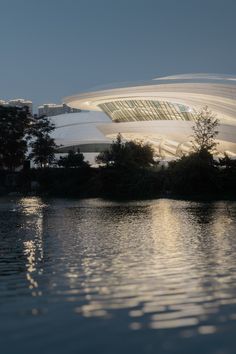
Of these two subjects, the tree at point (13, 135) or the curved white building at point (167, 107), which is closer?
the curved white building at point (167, 107)

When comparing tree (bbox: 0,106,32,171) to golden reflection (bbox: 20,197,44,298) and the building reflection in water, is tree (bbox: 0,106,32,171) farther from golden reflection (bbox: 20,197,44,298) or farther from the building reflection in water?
the building reflection in water

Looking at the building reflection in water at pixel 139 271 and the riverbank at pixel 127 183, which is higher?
the riverbank at pixel 127 183

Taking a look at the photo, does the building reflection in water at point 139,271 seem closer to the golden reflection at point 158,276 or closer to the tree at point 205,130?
the golden reflection at point 158,276

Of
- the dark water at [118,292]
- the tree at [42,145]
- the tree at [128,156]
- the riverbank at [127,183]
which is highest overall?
the tree at [42,145]

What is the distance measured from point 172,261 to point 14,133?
47.9 metres

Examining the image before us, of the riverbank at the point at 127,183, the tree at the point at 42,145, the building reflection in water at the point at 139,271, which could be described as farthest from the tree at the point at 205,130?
the building reflection in water at the point at 139,271

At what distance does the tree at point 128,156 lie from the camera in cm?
4814

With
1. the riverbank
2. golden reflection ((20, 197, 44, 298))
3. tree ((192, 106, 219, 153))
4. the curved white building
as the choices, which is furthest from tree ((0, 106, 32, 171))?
golden reflection ((20, 197, 44, 298))

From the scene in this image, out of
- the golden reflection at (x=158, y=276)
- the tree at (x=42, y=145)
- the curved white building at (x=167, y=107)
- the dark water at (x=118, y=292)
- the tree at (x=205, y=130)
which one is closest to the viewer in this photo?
the dark water at (x=118, y=292)

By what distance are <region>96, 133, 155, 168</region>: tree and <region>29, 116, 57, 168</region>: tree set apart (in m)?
7.41

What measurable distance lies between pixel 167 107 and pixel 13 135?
1527 cm

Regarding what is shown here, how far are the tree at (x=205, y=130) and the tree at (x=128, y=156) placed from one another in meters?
4.27

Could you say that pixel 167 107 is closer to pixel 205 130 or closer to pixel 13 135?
pixel 205 130

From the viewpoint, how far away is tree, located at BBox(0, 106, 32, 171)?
58906 millimetres
